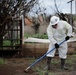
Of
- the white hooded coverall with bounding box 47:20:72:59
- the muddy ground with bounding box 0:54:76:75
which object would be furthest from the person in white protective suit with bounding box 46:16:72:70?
the muddy ground with bounding box 0:54:76:75

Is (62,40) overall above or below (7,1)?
below

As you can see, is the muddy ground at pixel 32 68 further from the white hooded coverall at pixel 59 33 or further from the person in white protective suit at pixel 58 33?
the white hooded coverall at pixel 59 33

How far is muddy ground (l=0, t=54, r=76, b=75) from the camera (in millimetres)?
7564

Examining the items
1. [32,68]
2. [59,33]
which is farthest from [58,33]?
[32,68]

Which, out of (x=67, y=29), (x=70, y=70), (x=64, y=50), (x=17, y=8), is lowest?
(x=70, y=70)

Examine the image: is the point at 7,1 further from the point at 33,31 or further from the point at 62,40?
the point at 33,31

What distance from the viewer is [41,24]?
792 inches

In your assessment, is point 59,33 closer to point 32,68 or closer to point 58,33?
point 58,33

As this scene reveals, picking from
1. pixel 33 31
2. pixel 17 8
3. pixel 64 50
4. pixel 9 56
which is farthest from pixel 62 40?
pixel 33 31

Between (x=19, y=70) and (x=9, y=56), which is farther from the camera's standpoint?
(x=9, y=56)

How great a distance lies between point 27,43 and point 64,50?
8.71 feet

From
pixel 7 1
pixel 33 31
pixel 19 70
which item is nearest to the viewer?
pixel 19 70

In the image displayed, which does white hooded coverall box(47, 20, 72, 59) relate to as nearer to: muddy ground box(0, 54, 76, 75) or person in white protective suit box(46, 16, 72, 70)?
person in white protective suit box(46, 16, 72, 70)

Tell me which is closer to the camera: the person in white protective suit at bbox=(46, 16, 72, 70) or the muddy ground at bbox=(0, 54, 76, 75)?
the muddy ground at bbox=(0, 54, 76, 75)
